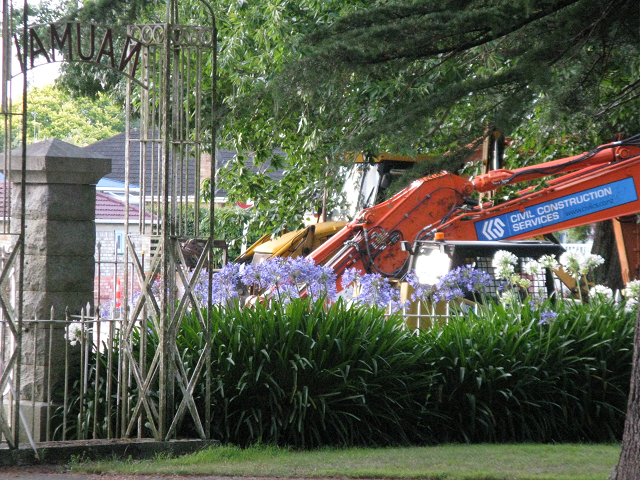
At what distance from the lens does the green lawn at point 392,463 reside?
581 centimetres

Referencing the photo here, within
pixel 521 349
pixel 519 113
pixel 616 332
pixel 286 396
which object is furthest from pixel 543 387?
pixel 519 113

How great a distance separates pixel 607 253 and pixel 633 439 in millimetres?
10696

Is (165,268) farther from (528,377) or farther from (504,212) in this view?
(504,212)

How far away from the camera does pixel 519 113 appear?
5.54 m

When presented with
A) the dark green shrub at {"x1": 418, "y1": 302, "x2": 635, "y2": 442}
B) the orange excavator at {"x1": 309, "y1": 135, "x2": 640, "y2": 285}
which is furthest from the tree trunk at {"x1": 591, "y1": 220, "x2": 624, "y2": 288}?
the dark green shrub at {"x1": 418, "y1": 302, "x2": 635, "y2": 442}

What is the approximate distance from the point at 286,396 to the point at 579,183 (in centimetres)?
588

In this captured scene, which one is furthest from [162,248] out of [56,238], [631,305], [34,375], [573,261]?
[631,305]

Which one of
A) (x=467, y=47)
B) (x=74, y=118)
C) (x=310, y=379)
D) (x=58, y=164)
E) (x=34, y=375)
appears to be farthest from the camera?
(x=74, y=118)

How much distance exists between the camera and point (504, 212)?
11547 millimetres

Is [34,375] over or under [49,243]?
under

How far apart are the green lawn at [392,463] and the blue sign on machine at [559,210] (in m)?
4.76

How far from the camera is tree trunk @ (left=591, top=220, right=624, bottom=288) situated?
1476cm

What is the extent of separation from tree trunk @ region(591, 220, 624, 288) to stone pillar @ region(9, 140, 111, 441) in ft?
34.8

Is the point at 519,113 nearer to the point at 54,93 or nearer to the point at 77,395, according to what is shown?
the point at 77,395
